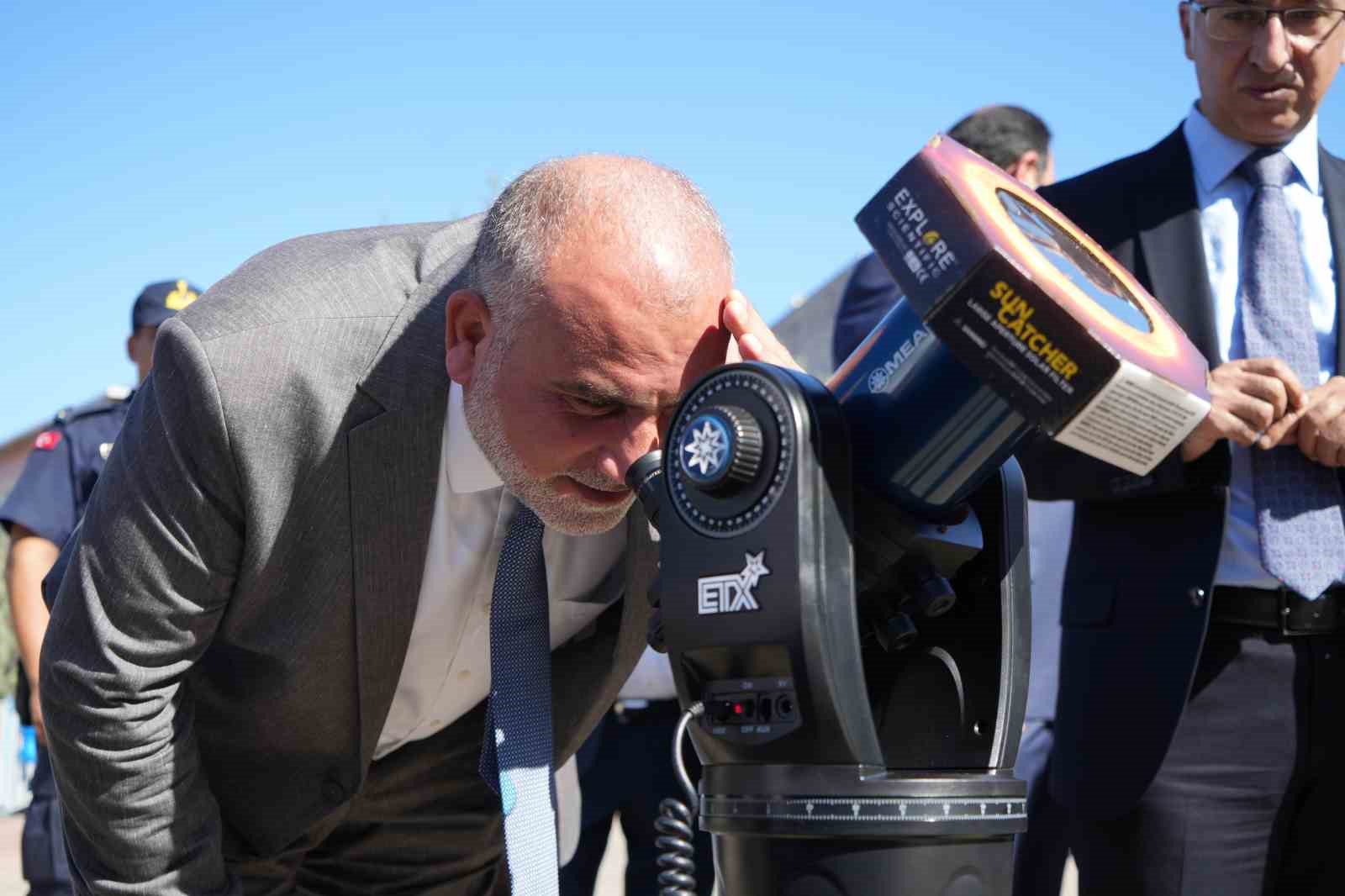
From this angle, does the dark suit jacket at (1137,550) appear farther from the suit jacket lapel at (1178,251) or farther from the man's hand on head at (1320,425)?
the man's hand on head at (1320,425)

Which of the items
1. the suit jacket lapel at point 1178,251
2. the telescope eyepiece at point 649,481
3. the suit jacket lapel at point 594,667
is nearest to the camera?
the telescope eyepiece at point 649,481

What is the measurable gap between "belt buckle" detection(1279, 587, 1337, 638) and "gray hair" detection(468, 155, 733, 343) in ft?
4.21

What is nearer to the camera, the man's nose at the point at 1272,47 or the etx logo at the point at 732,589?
the etx logo at the point at 732,589

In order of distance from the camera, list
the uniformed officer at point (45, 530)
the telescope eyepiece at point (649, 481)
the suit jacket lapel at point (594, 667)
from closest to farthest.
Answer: the telescope eyepiece at point (649, 481), the suit jacket lapel at point (594, 667), the uniformed officer at point (45, 530)

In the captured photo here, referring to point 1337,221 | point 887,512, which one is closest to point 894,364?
point 887,512

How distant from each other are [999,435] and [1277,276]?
164 centimetres

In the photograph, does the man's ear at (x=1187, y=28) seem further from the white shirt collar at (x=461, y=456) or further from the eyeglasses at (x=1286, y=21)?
the white shirt collar at (x=461, y=456)

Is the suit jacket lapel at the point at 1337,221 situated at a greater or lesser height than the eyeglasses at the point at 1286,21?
lesser

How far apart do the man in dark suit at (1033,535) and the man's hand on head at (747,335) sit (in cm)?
224

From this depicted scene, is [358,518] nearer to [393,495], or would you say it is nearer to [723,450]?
[393,495]

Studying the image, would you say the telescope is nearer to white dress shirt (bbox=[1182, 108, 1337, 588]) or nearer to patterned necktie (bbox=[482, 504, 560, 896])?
patterned necktie (bbox=[482, 504, 560, 896])

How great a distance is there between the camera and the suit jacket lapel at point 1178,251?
2867mm

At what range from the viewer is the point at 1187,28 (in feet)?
10.6

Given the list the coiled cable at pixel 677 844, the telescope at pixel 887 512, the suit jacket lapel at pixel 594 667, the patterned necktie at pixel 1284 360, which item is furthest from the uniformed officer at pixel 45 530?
the telescope at pixel 887 512
